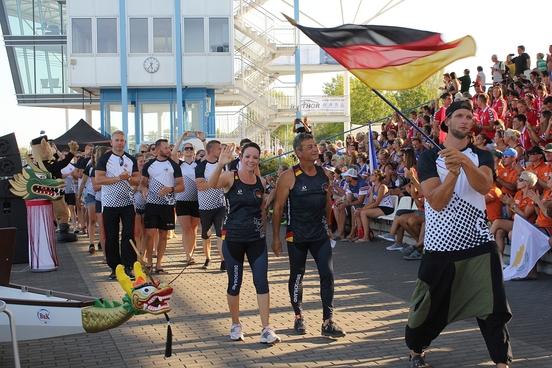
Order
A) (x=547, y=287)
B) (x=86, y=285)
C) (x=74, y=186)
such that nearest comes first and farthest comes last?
(x=547, y=287) < (x=86, y=285) < (x=74, y=186)

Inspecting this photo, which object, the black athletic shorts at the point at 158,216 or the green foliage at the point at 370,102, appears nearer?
the black athletic shorts at the point at 158,216

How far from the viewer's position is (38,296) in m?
6.79

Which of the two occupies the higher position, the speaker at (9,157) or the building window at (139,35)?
the building window at (139,35)

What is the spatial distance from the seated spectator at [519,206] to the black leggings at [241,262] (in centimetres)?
432

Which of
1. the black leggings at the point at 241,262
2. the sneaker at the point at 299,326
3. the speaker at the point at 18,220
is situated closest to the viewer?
the black leggings at the point at 241,262

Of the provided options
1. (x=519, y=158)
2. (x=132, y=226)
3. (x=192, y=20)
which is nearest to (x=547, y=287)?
(x=519, y=158)

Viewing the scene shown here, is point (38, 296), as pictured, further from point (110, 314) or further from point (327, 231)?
point (327, 231)

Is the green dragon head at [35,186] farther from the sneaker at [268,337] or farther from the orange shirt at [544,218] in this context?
the orange shirt at [544,218]

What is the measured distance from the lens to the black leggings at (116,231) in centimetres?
1191

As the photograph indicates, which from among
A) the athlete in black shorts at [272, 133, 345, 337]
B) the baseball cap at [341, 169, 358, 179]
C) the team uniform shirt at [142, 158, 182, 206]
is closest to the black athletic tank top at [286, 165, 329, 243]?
the athlete in black shorts at [272, 133, 345, 337]

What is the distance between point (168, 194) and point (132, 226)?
0.85 m

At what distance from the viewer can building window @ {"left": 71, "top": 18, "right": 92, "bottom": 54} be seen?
40938 mm

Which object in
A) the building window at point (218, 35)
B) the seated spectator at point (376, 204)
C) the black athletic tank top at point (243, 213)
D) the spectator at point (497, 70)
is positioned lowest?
the seated spectator at point (376, 204)

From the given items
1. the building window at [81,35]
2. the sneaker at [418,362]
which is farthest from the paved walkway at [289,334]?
the building window at [81,35]
